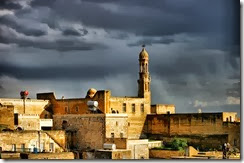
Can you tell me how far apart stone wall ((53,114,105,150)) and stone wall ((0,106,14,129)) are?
80.1 inches

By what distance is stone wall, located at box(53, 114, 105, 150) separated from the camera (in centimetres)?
1978

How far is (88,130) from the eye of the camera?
790 inches

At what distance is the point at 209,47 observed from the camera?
1531 centimetres

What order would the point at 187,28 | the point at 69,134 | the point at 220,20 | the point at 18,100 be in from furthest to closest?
the point at 18,100, the point at 69,134, the point at 187,28, the point at 220,20

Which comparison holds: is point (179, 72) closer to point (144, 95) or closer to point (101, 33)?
point (101, 33)

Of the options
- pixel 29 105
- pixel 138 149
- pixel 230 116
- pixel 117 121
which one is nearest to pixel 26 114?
pixel 29 105

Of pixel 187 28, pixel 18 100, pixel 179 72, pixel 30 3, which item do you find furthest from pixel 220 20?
pixel 18 100

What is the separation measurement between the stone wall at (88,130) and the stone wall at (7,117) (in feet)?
6.68

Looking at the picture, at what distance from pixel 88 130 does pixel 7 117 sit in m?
2.54

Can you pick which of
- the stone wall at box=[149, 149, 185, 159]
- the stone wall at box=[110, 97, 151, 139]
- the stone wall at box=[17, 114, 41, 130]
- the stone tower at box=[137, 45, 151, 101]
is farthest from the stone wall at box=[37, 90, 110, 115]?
the stone wall at box=[149, 149, 185, 159]

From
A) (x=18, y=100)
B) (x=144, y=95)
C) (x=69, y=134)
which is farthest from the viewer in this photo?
(x=144, y=95)

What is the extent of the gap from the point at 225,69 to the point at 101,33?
3073 mm

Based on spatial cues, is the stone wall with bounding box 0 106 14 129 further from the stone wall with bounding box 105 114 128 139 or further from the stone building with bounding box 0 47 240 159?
the stone wall with bounding box 105 114 128 139

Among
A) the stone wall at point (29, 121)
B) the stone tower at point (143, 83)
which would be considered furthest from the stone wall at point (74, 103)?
the stone tower at point (143, 83)
